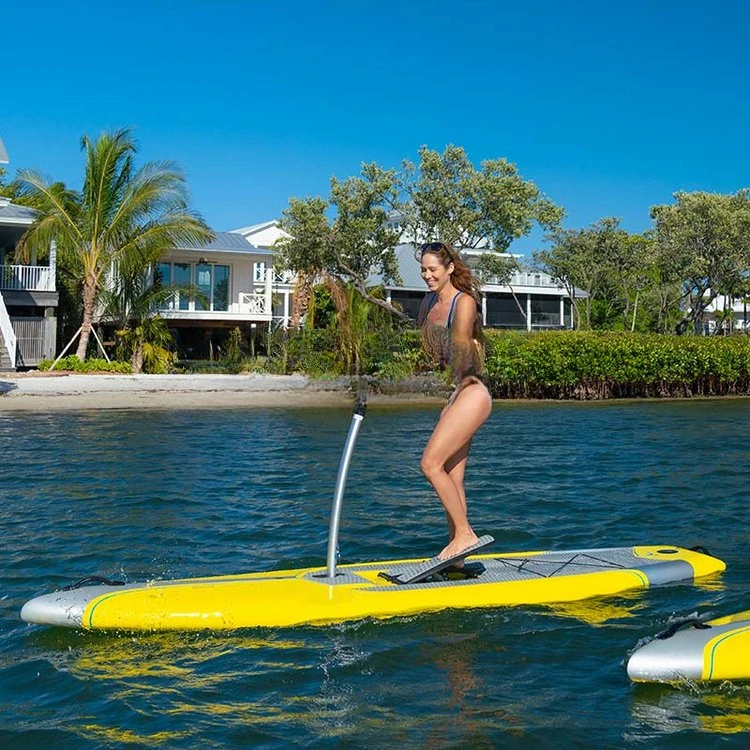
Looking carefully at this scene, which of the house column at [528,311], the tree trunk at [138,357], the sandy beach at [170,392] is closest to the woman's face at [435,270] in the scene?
the sandy beach at [170,392]

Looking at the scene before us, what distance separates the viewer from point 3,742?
480 cm

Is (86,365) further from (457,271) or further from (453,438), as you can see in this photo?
(457,271)

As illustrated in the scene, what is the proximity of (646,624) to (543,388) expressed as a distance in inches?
876

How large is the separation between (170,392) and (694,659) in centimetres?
2135

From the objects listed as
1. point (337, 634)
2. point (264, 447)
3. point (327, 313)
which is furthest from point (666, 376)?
point (337, 634)

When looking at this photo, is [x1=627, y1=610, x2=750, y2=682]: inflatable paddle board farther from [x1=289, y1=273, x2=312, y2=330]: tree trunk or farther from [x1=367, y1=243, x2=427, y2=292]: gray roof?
[x1=367, y1=243, x2=427, y2=292]: gray roof

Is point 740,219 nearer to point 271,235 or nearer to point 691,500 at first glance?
point 271,235

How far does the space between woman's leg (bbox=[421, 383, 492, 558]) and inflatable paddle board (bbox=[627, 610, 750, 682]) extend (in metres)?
1.65

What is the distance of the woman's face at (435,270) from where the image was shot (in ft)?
20.8

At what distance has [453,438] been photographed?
A: 6.55 m

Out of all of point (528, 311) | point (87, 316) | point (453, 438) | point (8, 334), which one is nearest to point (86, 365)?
point (87, 316)

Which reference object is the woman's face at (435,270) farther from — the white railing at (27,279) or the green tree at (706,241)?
the green tree at (706,241)

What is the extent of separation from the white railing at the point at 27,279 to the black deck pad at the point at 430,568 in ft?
85.5

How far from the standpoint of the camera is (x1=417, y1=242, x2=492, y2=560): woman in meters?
6.39
